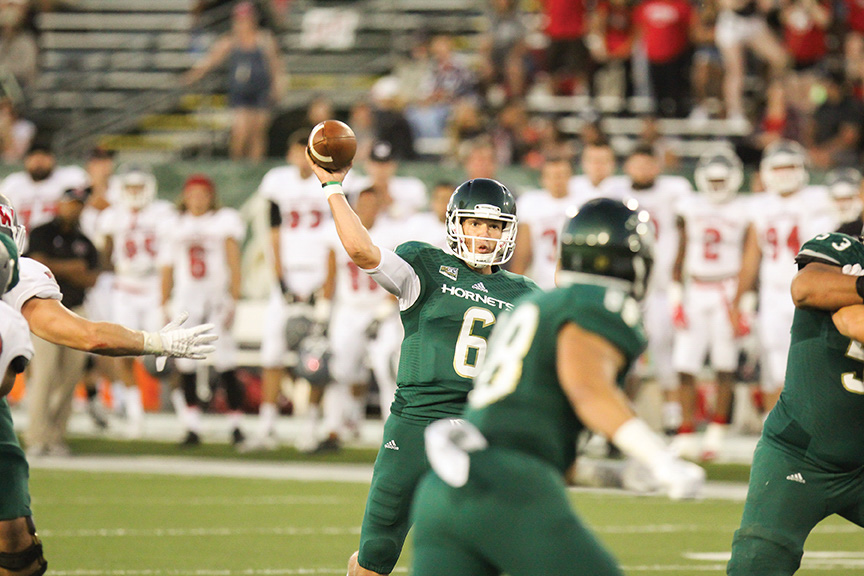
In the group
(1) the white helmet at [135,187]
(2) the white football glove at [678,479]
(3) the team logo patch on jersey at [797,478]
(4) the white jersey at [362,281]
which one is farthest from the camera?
(1) the white helmet at [135,187]

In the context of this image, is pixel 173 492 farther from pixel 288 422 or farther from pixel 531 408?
pixel 531 408

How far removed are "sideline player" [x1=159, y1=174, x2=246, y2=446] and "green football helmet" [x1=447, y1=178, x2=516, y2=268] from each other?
6.26 meters

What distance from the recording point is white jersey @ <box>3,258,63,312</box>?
4574 millimetres

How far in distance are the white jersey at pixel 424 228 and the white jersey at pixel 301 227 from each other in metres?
0.66

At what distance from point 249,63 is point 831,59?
237 inches

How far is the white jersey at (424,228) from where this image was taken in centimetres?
1044

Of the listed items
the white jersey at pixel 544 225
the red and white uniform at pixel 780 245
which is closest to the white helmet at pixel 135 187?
the white jersey at pixel 544 225

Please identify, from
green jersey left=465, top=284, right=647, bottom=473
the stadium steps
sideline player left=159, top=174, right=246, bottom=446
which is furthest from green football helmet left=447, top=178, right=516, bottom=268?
the stadium steps

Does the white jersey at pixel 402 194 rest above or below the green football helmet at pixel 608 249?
below

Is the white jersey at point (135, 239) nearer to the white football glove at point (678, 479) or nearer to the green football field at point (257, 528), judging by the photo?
the green football field at point (257, 528)

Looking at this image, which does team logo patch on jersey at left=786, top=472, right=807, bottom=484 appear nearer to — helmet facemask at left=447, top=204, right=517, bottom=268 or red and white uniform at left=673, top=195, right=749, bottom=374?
helmet facemask at left=447, top=204, right=517, bottom=268

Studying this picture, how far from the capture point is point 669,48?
45.0 ft

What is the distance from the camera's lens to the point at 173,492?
8.73 meters

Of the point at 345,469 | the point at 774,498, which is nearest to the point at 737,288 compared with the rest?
the point at 345,469
